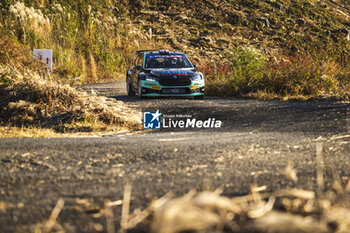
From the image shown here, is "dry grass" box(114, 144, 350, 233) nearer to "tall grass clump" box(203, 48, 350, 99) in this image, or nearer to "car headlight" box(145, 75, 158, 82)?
"tall grass clump" box(203, 48, 350, 99)

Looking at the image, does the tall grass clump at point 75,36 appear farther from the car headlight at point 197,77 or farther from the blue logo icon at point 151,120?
the blue logo icon at point 151,120

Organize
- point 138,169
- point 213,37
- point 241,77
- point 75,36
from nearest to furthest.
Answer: point 138,169
point 241,77
point 75,36
point 213,37

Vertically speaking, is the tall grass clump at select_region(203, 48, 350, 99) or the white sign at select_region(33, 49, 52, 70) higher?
the white sign at select_region(33, 49, 52, 70)

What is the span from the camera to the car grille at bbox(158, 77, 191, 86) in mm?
14258

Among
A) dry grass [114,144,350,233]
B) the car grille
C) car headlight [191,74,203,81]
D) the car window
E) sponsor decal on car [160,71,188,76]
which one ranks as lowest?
the car grille

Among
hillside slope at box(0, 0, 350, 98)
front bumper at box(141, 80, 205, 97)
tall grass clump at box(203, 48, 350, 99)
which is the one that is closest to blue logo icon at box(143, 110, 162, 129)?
hillside slope at box(0, 0, 350, 98)

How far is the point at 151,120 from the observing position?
32.3 feet

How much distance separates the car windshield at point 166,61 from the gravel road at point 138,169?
A: 8.53 meters

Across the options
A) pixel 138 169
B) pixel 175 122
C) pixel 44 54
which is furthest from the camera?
pixel 44 54

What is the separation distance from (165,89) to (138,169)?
10.0m

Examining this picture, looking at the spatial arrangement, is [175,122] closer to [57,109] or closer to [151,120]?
[151,120]

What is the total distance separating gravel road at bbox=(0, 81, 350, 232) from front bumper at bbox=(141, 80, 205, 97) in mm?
7215

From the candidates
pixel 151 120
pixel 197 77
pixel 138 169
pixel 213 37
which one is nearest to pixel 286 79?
pixel 197 77

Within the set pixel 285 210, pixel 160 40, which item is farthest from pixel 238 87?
pixel 160 40
